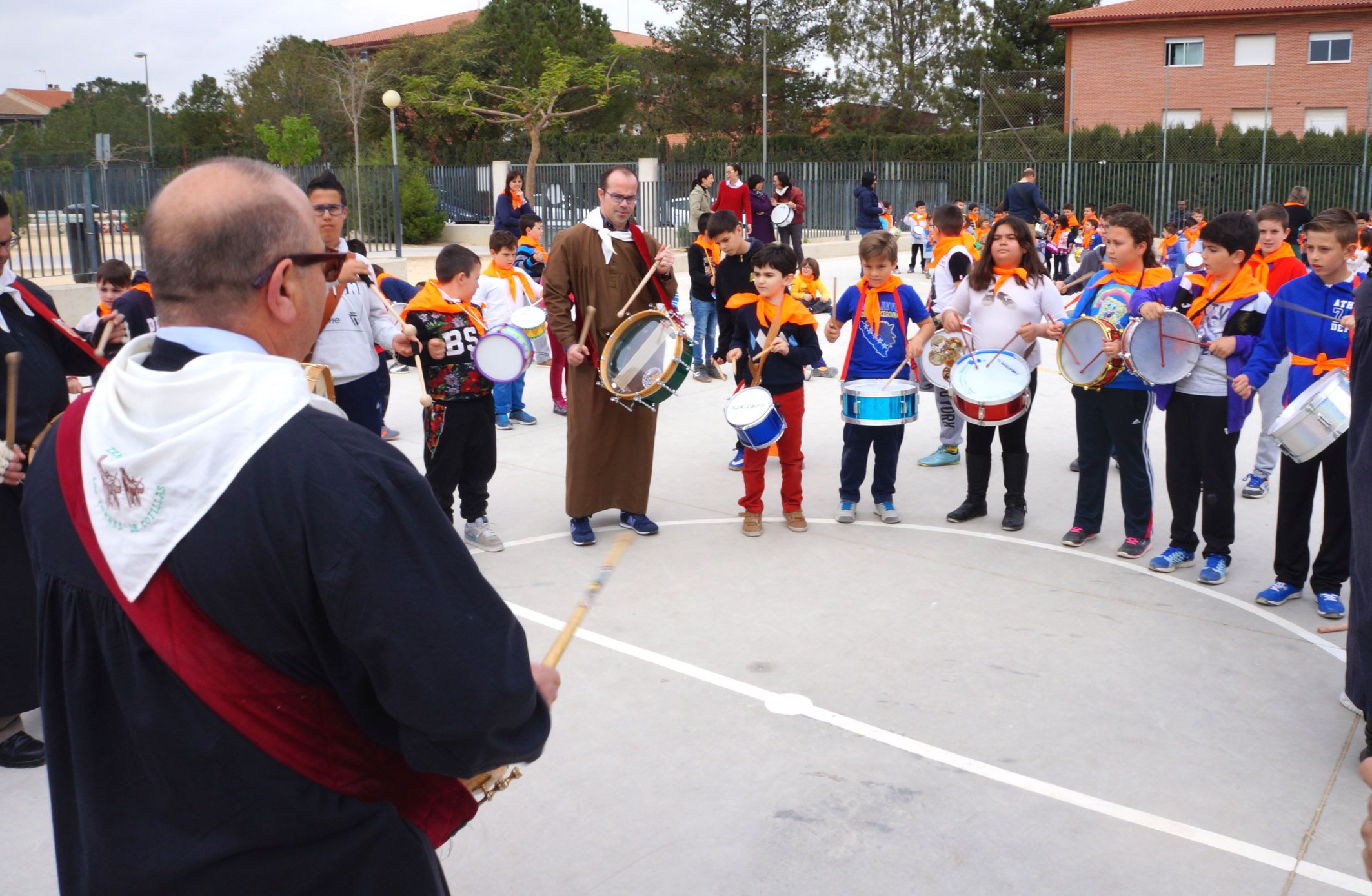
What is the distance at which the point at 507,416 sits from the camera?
10148mm

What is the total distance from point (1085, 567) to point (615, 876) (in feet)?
12.4

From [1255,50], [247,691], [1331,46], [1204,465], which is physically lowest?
[1204,465]

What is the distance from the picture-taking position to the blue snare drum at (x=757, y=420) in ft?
21.6

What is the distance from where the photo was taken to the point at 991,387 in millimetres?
6633

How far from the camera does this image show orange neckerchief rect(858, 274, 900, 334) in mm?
7098

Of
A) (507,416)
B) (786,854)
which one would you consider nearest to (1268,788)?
(786,854)

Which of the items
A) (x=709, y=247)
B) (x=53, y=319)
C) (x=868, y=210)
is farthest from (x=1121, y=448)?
(x=868, y=210)

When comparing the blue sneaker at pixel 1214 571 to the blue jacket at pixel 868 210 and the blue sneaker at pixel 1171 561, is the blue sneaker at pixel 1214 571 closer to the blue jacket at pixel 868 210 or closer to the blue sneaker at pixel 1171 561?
the blue sneaker at pixel 1171 561

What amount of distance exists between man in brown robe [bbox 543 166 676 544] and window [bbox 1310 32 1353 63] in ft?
146

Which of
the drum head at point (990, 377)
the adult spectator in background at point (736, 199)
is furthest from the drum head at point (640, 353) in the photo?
the adult spectator in background at point (736, 199)

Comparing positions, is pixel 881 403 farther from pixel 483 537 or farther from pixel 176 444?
pixel 176 444

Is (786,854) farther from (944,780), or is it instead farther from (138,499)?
(138,499)

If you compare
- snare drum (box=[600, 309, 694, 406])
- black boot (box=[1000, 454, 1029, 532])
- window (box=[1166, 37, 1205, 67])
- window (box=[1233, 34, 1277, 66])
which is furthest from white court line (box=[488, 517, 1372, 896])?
window (box=[1233, 34, 1277, 66])

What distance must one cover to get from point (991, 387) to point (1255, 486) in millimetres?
2374
